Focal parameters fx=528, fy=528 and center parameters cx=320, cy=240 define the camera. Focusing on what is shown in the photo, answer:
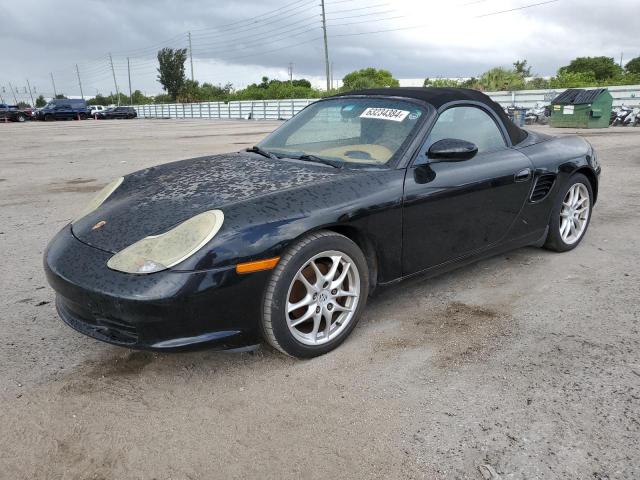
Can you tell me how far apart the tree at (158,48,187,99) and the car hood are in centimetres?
7543

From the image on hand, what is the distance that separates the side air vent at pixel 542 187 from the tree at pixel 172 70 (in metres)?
75.6

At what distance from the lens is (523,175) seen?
3586 mm

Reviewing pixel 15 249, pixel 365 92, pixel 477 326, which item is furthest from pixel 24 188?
pixel 477 326

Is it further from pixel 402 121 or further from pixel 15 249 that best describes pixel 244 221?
pixel 15 249

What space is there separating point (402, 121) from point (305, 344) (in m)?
1.48

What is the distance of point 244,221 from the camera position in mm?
2357

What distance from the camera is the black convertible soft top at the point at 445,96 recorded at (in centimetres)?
336

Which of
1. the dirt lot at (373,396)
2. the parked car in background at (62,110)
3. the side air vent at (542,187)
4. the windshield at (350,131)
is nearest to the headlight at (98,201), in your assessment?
the dirt lot at (373,396)

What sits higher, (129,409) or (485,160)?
(485,160)

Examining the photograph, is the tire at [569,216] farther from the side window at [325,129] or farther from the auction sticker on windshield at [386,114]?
the side window at [325,129]

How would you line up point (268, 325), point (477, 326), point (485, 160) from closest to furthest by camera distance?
point (268, 325) → point (477, 326) → point (485, 160)

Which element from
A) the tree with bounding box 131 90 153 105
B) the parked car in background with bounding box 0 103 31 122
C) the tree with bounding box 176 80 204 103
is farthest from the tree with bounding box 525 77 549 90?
the tree with bounding box 131 90 153 105

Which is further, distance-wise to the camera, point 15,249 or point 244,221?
point 15,249

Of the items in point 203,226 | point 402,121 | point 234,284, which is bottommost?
point 234,284
